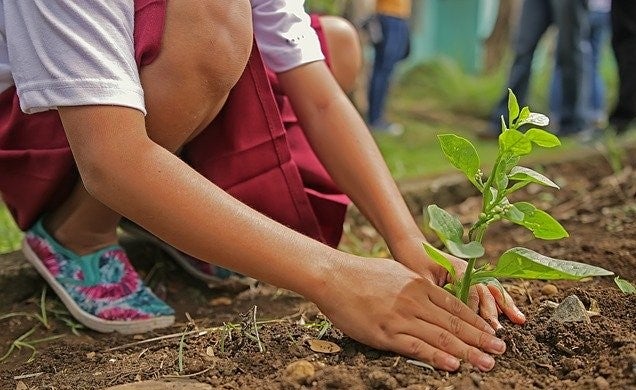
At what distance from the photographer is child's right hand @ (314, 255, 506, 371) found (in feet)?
3.97

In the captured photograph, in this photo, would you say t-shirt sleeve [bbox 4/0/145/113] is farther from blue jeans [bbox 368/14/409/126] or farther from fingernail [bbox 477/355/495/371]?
blue jeans [bbox 368/14/409/126]

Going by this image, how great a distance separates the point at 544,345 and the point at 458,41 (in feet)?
31.5

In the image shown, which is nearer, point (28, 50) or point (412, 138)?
point (28, 50)

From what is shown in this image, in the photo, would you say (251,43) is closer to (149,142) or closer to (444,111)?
(149,142)

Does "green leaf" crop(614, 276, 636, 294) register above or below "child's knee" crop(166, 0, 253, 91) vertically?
below

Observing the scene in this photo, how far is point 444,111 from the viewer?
6.57 meters

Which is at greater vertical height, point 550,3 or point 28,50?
point 28,50

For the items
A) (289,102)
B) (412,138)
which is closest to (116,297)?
(289,102)

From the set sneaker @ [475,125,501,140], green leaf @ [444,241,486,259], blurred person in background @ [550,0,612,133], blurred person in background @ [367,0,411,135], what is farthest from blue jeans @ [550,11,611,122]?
green leaf @ [444,241,486,259]

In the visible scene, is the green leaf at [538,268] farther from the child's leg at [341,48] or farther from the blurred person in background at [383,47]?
the blurred person in background at [383,47]

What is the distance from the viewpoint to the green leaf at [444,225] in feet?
3.85

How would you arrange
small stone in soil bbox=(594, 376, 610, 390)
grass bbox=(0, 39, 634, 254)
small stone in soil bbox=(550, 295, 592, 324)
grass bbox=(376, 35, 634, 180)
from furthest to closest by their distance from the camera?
1. grass bbox=(376, 35, 634, 180)
2. grass bbox=(0, 39, 634, 254)
3. small stone in soil bbox=(550, 295, 592, 324)
4. small stone in soil bbox=(594, 376, 610, 390)

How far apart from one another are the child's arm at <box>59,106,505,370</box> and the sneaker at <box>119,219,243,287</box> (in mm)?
696

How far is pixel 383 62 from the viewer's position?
546cm
